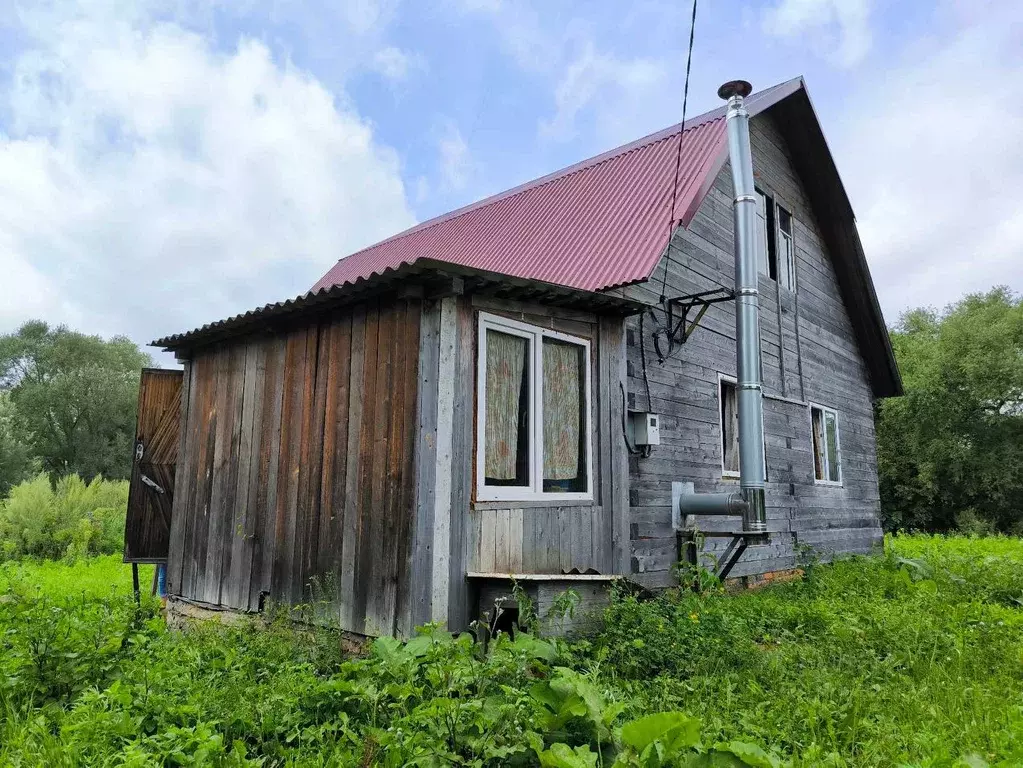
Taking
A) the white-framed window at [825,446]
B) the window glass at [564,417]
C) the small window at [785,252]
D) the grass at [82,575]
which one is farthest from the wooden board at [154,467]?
the white-framed window at [825,446]

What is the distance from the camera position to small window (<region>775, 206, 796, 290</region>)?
10922mm

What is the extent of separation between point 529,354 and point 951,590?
7054 millimetres

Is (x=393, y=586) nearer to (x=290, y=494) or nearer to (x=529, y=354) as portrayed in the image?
(x=290, y=494)

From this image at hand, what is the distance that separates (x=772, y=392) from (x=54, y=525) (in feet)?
50.7

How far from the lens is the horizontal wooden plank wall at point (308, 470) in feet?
17.5

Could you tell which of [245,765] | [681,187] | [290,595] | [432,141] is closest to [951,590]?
[681,187]

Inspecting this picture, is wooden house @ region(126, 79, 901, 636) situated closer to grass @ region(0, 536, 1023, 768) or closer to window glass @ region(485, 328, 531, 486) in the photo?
window glass @ region(485, 328, 531, 486)

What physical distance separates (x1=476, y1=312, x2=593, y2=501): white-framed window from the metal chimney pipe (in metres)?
2.02

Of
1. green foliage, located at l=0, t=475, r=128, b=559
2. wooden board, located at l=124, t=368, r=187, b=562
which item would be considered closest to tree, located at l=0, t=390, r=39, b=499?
green foliage, located at l=0, t=475, r=128, b=559

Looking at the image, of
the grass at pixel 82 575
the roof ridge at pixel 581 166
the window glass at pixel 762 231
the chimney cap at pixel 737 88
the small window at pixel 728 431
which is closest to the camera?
the chimney cap at pixel 737 88

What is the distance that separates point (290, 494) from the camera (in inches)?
245

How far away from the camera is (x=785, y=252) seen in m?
11.2

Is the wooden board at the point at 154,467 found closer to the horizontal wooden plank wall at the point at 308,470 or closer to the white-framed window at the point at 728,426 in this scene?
the horizontal wooden plank wall at the point at 308,470

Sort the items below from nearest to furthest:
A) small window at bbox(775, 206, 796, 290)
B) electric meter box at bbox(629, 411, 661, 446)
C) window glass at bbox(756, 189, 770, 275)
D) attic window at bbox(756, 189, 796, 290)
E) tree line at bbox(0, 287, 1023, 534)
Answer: electric meter box at bbox(629, 411, 661, 446)
window glass at bbox(756, 189, 770, 275)
attic window at bbox(756, 189, 796, 290)
small window at bbox(775, 206, 796, 290)
tree line at bbox(0, 287, 1023, 534)
